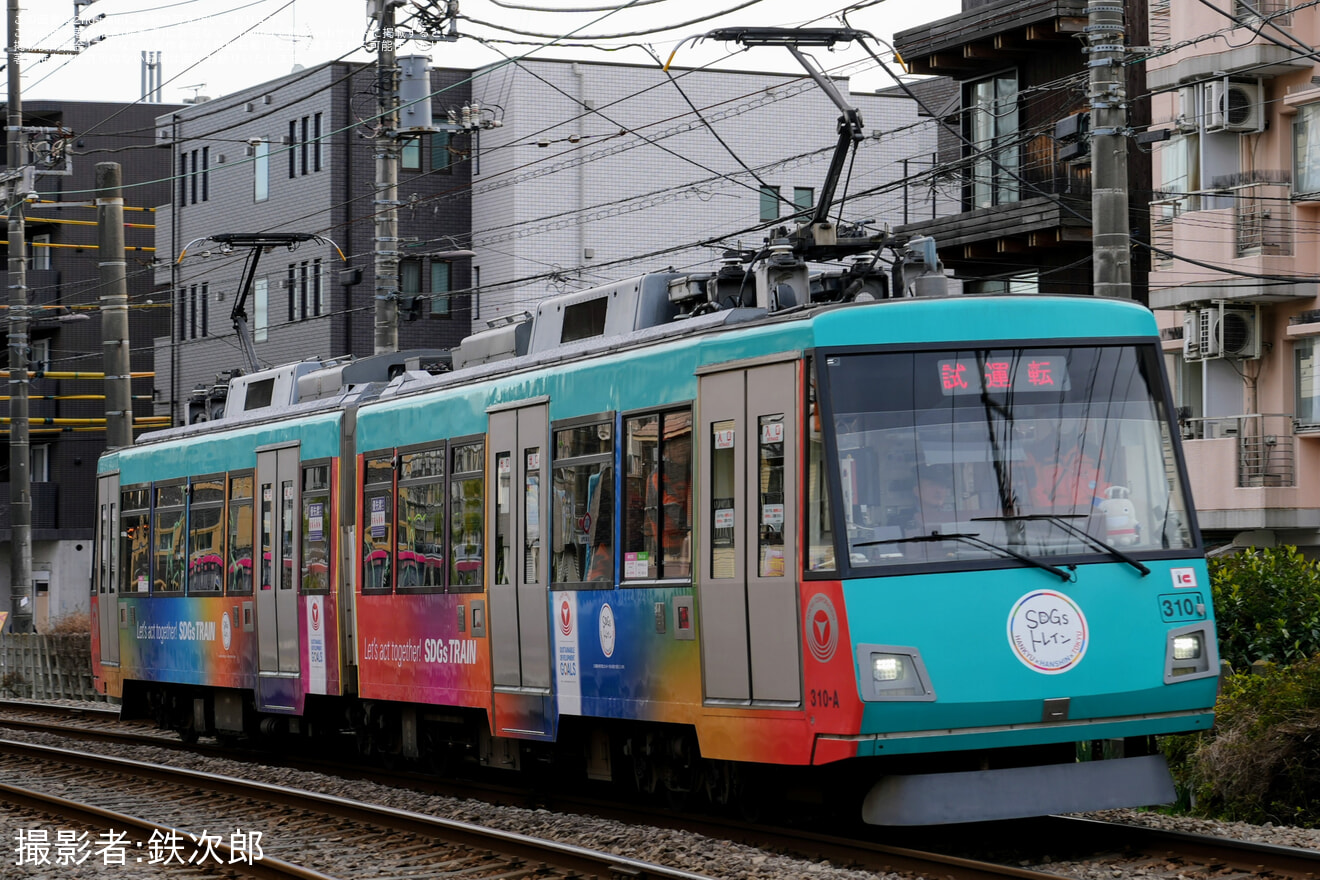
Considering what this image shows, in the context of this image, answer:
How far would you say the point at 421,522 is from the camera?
16.0 m

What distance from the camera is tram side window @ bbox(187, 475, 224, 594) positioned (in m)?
20.2

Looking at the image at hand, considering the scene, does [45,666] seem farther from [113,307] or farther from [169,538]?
[169,538]

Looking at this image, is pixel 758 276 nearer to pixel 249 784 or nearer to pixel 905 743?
pixel 905 743

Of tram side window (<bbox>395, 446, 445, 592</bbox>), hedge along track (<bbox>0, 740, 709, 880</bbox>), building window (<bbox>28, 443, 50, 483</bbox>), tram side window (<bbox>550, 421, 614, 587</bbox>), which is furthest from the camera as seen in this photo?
building window (<bbox>28, 443, 50, 483</bbox>)

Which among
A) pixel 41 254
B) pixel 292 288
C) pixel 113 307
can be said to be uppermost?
pixel 41 254

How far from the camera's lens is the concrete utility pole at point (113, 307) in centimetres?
3017

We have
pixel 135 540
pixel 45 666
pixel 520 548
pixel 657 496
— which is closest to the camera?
pixel 657 496

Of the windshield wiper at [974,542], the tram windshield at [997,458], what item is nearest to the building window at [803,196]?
the tram windshield at [997,458]

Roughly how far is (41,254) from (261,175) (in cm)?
1482

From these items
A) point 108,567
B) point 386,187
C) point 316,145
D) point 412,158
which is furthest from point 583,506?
point 316,145

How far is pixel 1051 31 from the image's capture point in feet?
103

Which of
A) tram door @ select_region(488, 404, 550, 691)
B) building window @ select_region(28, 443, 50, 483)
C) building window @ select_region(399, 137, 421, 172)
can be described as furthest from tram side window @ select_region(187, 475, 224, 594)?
building window @ select_region(28, 443, 50, 483)

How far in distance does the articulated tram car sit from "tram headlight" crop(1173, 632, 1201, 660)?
2cm

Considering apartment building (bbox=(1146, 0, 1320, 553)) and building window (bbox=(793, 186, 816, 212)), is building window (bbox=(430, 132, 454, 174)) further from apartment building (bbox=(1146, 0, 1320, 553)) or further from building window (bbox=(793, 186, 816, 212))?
apartment building (bbox=(1146, 0, 1320, 553))
